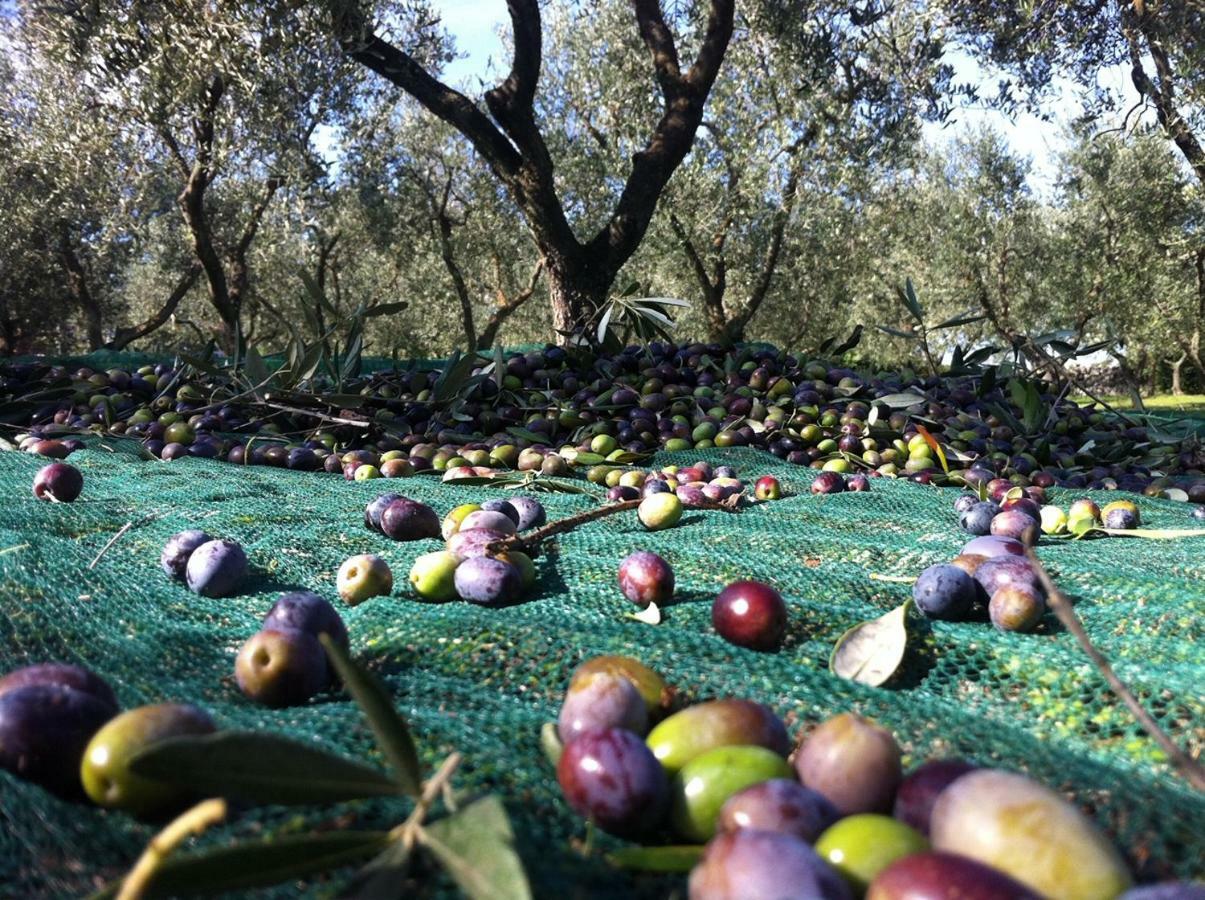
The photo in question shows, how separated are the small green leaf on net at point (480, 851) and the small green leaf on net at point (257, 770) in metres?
0.11

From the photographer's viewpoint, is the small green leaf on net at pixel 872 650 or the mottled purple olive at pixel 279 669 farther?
the small green leaf on net at pixel 872 650

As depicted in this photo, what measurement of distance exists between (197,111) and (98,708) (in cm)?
1025

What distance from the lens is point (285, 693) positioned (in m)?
1.30

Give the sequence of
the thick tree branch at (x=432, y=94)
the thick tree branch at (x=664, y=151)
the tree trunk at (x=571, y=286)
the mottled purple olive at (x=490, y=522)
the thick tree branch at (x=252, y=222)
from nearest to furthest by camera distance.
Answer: the mottled purple olive at (x=490, y=522)
the thick tree branch at (x=432, y=94)
the tree trunk at (x=571, y=286)
the thick tree branch at (x=664, y=151)
the thick tree branch at (x=252, y=222)

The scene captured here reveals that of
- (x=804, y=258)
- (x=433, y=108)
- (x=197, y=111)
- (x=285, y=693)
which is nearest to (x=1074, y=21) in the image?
(x=433, y=108)

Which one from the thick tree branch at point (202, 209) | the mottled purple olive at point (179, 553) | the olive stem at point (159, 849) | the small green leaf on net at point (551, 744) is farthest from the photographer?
the thick tree branch at point (202, 209)

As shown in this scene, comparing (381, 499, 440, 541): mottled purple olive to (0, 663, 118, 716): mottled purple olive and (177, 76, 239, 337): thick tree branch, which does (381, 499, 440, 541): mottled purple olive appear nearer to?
(0, 663, 118, 716): mottled purple olive

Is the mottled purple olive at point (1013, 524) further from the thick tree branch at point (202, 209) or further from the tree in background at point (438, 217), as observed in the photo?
the tree in background at point (438, 217)

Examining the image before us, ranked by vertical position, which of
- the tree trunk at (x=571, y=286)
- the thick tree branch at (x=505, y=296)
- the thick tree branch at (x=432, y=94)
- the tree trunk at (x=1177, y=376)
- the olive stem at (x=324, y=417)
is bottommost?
the tree trunk at (x=1177, y=376)

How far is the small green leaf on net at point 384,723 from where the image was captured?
2.81ft

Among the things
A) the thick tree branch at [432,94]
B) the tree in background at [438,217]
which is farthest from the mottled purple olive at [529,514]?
the tree in background at [438,217]

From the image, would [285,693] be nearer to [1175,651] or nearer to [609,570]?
[609,570]

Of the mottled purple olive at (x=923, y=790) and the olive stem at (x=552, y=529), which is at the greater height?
the olive stem at (x=552, y=529)

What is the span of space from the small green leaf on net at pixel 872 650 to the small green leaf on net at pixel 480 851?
83 cm
